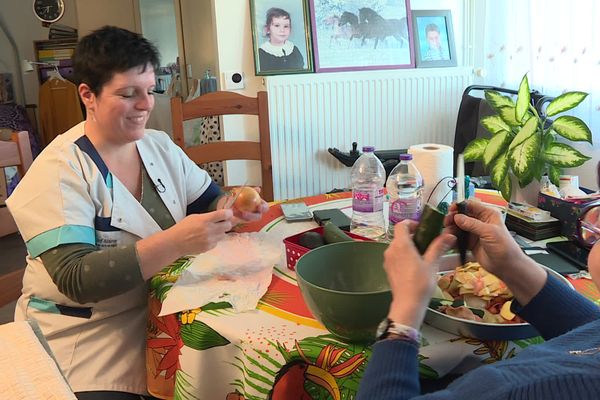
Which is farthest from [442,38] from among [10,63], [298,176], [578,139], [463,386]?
[10,63]

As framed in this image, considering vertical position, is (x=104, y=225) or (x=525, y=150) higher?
(x=525, y=150)

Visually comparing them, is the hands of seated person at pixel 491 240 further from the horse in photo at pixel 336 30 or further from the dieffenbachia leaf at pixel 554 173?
the horse in photo at pixel 336 30

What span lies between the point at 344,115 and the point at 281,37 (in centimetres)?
57

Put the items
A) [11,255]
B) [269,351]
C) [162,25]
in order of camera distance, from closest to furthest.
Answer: [269,351] → [11,255] → [162,25]

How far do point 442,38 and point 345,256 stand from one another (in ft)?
8.26

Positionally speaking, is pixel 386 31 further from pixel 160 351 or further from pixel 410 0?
pixel 160 351

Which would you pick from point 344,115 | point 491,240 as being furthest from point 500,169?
point 344,115

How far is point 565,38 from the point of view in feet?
7.99

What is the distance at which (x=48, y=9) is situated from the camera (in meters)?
5.56

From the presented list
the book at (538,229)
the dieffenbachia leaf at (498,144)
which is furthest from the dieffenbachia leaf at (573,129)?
the book at (538,229)

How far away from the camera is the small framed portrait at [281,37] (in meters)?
2.89

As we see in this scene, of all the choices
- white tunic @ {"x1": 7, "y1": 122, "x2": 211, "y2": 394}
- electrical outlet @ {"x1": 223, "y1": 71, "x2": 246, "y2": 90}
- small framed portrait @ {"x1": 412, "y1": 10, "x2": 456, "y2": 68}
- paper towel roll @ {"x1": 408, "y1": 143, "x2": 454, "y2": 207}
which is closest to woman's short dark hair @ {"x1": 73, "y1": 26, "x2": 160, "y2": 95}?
white tunic @ {"x1": 7, "y1": 122, "x2": 211, "y2": 394}

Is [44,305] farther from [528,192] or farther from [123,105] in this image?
[528,192]

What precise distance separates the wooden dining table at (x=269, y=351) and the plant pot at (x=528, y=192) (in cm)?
39
